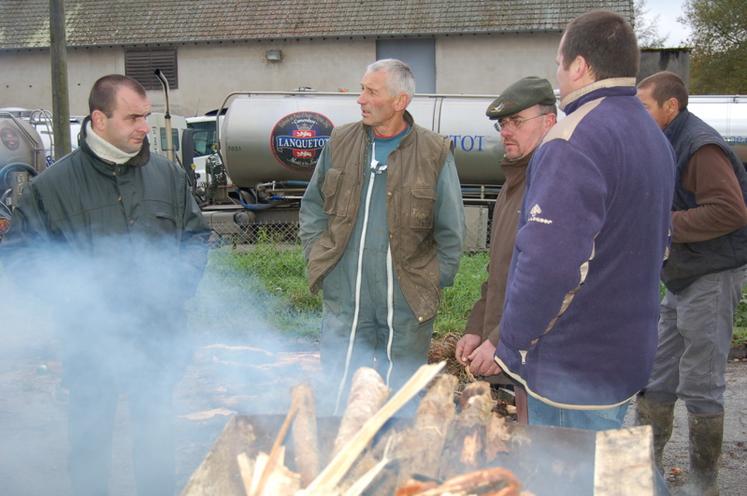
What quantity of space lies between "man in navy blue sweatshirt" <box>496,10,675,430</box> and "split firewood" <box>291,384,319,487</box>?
696mm

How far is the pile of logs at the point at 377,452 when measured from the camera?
2020 millimetres

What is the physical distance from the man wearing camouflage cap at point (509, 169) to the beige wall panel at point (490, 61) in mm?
17886

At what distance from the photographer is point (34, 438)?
457 cm

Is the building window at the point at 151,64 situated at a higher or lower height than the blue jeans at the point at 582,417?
higher

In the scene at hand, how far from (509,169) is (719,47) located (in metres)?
31.1

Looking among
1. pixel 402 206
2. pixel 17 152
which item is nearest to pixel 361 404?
pixel 402 206

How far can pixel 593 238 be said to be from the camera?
2219 mm

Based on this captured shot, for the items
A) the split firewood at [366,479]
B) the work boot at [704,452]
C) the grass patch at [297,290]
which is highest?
the split firewood at [366,479]

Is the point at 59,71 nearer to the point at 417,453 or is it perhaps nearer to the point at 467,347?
the point at 467,347

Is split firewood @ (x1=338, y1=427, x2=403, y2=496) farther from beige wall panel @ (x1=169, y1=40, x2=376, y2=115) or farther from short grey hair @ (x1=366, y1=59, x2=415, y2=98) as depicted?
beige wall panel @ (x1=169, y1=40, x2=376, y2=115)

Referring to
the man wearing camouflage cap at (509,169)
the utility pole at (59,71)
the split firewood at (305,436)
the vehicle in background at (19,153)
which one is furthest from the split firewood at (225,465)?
the utility pole at (59,71)

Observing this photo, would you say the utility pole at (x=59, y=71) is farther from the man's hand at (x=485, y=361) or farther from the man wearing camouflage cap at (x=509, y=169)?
the man's hand at (x=485, y=361)

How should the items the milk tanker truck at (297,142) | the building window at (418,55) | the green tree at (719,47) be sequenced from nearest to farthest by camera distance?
the milk tanker truck at (297,142), the building window at (418,55), the green tree at (719,47)

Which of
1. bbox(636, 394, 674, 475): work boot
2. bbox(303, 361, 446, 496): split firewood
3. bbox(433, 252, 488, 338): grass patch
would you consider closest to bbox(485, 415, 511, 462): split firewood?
bbox(303, 361, 446, 496): split firewood
